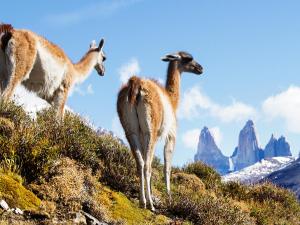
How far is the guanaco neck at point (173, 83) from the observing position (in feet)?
36.8

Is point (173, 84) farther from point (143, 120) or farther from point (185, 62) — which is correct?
point (143, 120)

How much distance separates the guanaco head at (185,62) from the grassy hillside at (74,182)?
8.47 feet

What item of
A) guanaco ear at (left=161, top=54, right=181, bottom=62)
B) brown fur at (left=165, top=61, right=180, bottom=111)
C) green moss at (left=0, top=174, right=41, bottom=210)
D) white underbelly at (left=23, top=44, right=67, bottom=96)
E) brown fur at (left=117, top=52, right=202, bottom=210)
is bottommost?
green moss at (left=0, top=174, right=41, bottom=210)

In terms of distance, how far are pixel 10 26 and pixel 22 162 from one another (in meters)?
3.71

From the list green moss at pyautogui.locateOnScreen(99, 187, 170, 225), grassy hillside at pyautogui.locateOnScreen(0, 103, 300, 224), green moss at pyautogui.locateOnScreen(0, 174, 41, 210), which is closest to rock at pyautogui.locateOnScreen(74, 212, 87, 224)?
grassy hillside at pyautogui.locateOnScreen(0, 103, 300, 224)

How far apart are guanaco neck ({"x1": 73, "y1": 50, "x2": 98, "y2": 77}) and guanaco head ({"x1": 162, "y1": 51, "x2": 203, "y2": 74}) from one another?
2473 millimetres

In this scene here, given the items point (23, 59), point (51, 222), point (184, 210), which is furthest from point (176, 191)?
point (51, 222)

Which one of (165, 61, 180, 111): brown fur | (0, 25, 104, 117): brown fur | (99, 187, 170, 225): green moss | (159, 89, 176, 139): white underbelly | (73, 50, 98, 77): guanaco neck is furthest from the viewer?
(73, 50, 98, 77): guanaco neck

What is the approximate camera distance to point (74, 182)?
7633 mm

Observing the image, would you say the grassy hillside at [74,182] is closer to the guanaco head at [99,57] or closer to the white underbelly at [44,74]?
the white underbelly at [44,74]

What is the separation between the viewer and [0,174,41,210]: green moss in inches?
254

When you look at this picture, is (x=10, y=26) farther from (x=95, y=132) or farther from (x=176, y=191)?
(x=176, y=191)

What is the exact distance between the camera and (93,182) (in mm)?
8391

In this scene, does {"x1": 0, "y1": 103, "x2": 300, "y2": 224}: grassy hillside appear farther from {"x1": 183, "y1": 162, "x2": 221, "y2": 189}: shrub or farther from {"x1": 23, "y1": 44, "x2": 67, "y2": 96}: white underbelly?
{"x1": 183, "y1": 162, "x2": 221, "y2": 189}: shrub
